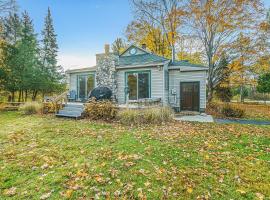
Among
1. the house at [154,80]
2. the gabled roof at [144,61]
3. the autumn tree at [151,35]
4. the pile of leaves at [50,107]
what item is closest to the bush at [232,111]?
the house at [154,80]

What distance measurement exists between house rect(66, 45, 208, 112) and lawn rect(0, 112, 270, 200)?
622cm

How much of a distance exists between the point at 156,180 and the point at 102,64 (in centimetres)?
1097

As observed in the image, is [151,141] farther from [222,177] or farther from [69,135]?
[69,135]

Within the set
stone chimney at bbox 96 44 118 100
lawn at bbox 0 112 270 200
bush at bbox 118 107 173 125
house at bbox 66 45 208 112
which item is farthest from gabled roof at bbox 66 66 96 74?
lawn at bbox 0 112 270 200

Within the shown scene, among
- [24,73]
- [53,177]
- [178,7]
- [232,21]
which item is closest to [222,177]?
[53,177]

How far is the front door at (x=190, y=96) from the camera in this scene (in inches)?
528

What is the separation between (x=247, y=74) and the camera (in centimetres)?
1706

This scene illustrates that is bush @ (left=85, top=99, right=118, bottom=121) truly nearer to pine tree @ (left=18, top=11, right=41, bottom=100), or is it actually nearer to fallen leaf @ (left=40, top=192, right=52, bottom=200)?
fallen leaf @ (left=40, top=192, right=52, bottom=200)

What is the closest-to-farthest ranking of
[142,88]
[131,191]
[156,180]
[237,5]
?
[131,191], [156,180], [142,88], [237,5]

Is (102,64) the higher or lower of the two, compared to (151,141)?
higher

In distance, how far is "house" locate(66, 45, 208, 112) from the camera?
41.1 feet

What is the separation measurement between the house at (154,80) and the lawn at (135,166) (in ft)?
20.4

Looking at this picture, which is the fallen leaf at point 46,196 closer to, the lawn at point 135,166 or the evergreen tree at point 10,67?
the lawn at point 135,166

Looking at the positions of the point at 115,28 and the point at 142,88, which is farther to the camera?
the point at 115,28
